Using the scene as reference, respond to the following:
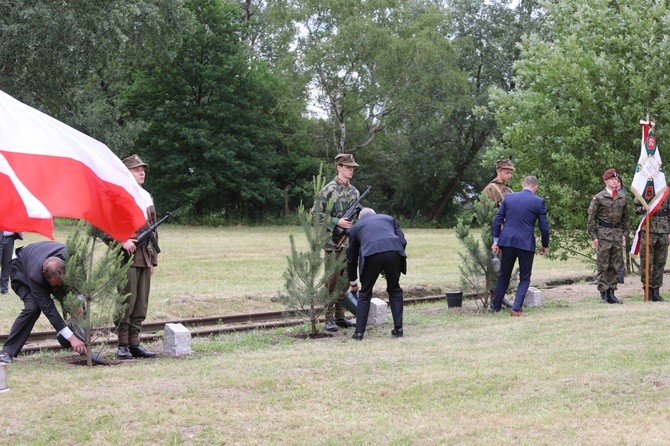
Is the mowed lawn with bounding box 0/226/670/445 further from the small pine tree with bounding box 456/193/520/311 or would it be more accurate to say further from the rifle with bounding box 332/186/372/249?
the small pine tree with bounding box 456/193/520/311

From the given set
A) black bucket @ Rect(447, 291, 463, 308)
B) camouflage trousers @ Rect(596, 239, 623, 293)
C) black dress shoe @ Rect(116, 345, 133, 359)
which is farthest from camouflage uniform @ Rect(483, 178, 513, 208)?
black dress shoe @ Rect(116, 345, 133, 359)

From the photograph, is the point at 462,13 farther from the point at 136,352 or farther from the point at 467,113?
the point at 136,352

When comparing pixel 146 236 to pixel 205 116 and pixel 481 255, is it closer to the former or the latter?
pixel 481 255

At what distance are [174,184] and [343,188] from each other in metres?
40.1

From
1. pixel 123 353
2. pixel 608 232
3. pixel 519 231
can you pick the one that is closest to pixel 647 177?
pixel 608 232

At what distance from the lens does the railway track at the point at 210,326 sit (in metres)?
11.8

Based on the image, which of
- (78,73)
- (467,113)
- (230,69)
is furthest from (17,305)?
(467,113)

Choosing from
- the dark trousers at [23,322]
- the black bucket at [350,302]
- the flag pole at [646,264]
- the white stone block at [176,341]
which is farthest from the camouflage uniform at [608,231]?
the dark trousers at [23,322]

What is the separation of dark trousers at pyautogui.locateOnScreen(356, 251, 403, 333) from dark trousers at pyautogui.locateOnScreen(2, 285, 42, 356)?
3770mm

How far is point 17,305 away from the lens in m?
15.0

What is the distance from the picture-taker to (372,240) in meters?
11.3

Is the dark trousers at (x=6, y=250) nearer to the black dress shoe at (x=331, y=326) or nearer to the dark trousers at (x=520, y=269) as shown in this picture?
the black dress shoe at (x=331, y=326)

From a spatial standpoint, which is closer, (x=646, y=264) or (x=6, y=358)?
(x=6, y=358)

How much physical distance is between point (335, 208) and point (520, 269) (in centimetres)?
300
